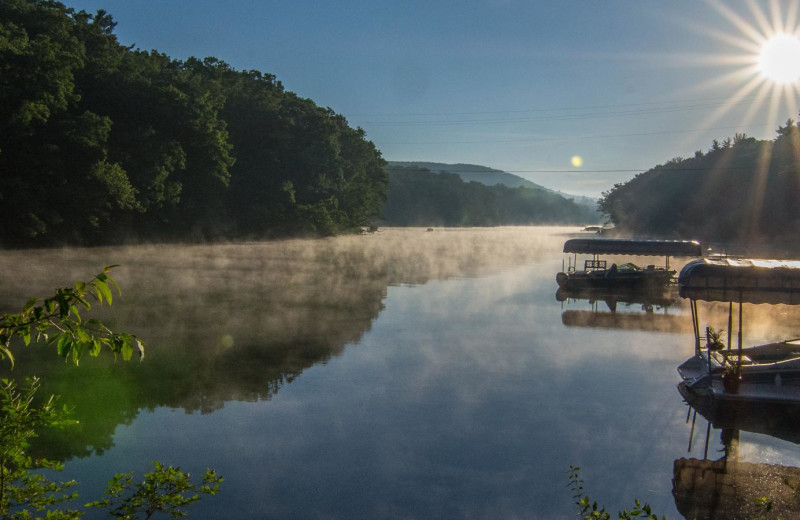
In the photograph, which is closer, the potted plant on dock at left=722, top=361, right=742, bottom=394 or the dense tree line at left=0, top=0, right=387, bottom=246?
the potted plant on dock at left=722, top=361, right=742, bottom=394

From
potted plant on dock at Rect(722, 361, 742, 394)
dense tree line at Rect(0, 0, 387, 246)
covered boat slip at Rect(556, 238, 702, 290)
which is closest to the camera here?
potted plant on dock at Rect(722, 361, 742, 394)

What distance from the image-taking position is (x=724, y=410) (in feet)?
59.3

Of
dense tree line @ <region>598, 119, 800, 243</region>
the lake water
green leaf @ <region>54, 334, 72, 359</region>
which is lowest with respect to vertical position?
the lake water

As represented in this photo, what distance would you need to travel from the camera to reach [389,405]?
17.9m

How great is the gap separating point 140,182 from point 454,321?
1652 inches

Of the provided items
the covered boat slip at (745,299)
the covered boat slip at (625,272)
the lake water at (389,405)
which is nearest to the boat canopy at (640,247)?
the covered boat slip at (625,272)

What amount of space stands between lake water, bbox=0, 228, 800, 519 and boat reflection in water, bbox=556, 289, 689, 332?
31 centimetres

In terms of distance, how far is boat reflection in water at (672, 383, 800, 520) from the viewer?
39.1 ft

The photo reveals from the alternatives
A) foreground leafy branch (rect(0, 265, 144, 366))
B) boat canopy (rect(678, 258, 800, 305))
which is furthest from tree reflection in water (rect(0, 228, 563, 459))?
boat canopy (rect(678, 258, 800, 305))

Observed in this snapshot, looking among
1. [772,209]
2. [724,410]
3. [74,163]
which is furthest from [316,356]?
[772,209]

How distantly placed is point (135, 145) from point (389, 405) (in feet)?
173

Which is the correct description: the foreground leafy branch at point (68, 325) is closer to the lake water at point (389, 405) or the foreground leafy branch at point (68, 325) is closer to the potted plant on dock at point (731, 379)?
the lake water at point (389, 405)

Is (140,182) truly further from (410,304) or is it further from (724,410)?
(724,410)

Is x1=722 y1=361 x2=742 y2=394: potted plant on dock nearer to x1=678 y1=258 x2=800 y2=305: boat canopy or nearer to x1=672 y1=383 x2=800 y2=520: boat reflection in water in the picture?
x1=672 y1=383 x2=800 y2=520: boat reflection in water
